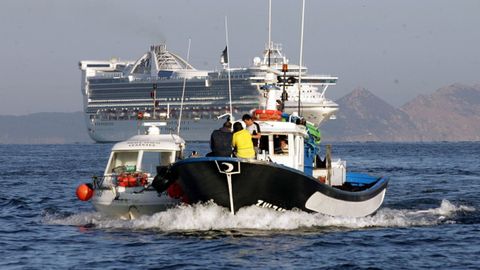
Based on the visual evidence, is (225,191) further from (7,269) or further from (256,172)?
(7,269)

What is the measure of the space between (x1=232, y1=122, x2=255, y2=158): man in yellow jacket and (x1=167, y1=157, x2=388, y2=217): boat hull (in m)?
0.41

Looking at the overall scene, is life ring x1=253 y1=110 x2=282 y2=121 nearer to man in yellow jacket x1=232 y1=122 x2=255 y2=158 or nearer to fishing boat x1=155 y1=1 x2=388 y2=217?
fishing boat x1=155 y1=1 x2=388 y2=217

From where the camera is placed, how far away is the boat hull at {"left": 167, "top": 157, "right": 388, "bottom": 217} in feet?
76.2

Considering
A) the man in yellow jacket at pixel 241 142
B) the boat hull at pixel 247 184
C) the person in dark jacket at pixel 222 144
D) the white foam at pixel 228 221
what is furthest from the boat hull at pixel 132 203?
the man in yellow jacket at pixel 241 142

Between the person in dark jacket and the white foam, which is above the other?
the person in dark jacket

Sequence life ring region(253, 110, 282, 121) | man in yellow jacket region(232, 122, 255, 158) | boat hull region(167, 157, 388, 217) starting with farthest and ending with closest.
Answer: life ring region(253, 110, 282, 121) → man in yellow jacket region(232, 122, 255, 158) → boat hull region(167, 157, 388, 217)

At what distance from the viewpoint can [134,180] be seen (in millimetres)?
26875

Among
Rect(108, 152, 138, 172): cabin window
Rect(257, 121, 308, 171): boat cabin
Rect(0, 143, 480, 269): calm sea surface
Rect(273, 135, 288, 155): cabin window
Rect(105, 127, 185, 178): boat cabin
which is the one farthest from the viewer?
Rect(108, 152, 138, 172): cabin window

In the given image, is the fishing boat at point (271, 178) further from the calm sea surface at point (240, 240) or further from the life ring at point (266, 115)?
the calm sea surface at point (240, 240)

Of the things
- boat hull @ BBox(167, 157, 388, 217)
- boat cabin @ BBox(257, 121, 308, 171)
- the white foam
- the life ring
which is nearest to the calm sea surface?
the white foam

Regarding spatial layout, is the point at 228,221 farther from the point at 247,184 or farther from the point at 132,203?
the point at 132,203

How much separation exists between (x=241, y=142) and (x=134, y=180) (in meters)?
4.46

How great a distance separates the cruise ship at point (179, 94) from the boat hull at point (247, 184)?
105190mm

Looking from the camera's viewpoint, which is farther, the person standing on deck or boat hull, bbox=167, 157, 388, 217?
the person standing on deck
